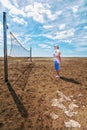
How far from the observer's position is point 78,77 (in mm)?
12250

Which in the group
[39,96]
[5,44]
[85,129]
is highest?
[5,44]

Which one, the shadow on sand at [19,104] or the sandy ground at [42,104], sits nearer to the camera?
the sandy ground at [42,104]

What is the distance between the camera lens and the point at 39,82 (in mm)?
10734

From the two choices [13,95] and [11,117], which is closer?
[11,117]

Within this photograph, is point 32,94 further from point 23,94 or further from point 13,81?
point 13,81

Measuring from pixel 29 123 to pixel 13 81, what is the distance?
4.38m

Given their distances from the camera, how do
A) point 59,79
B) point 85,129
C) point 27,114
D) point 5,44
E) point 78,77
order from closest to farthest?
point 85,129 < point 27,114 < point 5,44 < point 59,79 < point 78,77

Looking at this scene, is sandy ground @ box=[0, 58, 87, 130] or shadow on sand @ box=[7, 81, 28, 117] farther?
shadow on sand @ box=[7, 81, 28, 117]

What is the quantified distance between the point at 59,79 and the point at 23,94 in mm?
3414

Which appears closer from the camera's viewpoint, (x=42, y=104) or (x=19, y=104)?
(x=19, y=104)

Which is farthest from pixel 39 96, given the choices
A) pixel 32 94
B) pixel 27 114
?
pixel 27 114

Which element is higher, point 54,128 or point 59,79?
point 59,79

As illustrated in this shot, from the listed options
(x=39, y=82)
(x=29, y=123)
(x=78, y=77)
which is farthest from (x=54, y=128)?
(x=78, y=77)

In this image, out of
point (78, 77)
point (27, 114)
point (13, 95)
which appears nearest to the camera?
point (27, 114)
